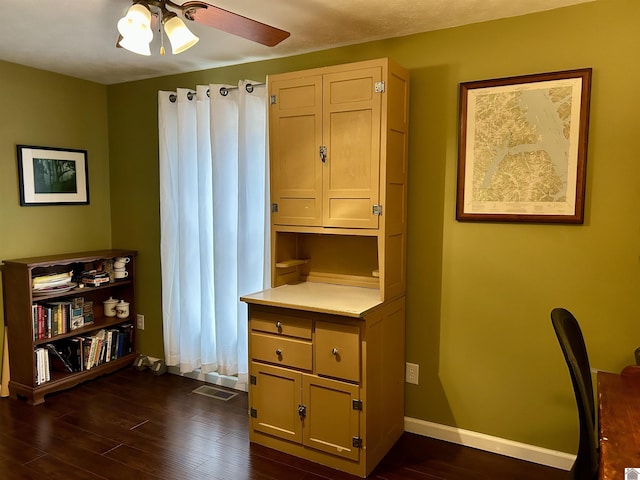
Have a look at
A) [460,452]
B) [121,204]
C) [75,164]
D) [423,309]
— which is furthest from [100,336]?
[460,452]

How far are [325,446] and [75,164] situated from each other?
2.99 metres

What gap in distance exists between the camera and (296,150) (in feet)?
9.16

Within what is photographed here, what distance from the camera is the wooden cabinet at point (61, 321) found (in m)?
3.32

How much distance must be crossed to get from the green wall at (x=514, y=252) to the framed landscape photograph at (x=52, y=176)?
1771 millimetres

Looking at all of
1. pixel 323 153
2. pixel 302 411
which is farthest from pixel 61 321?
pixel 323 153

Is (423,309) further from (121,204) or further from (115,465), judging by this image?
(121,204)

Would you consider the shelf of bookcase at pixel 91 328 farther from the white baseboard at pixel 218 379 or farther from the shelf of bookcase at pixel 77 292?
the white baseboard at pixel 218 379

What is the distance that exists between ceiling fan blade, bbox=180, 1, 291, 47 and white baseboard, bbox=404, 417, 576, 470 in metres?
2.33

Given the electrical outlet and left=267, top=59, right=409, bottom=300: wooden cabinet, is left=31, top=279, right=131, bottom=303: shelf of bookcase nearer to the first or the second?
left=267, top=59, right=409, bottom=300: wooden cabinet

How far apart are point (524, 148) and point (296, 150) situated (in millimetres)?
1254

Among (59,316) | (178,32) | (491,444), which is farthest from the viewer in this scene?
(59,316)

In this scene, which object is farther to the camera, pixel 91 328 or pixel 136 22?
pixel 91 328

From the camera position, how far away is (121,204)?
4.15 metres

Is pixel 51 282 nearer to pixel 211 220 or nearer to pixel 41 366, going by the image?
pixel 41 366
